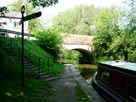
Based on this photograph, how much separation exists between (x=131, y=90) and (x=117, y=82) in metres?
1.47

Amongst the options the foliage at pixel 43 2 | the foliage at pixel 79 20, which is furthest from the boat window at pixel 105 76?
the foliage at pixel 79 20

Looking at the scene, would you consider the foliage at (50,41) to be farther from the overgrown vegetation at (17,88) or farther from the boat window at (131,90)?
the boat window at (131,90)

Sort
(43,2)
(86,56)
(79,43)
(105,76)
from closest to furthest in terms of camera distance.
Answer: (43,2) < (105,76) < (79,43) < (86,56)

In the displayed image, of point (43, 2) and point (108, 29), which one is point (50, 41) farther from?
point (43, 2)

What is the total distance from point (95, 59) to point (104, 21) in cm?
592

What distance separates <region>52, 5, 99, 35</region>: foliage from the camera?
5428cm

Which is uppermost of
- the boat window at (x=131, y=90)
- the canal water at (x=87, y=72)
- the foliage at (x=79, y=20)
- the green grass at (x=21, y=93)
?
the foliage at (x=79, y=20)

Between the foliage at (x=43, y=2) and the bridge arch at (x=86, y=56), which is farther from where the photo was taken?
the bridge arch at (x=86, y=56)

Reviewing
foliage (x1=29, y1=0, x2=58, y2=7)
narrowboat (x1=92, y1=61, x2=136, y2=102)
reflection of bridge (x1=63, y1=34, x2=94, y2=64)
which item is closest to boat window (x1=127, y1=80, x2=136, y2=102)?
narrowboat (x1=92, y1=61, x2=136, y2=102)

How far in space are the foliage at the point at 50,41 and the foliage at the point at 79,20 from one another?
25.3 meters

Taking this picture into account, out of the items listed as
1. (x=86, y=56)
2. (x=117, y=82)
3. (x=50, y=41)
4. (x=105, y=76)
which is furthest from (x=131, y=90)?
(x=86, y=56)

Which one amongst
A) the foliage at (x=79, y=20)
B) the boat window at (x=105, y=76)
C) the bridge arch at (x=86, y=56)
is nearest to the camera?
the boat window at (x=105, y=76)

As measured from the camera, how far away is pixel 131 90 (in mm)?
8195

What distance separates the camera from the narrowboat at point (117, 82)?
8296 mm
